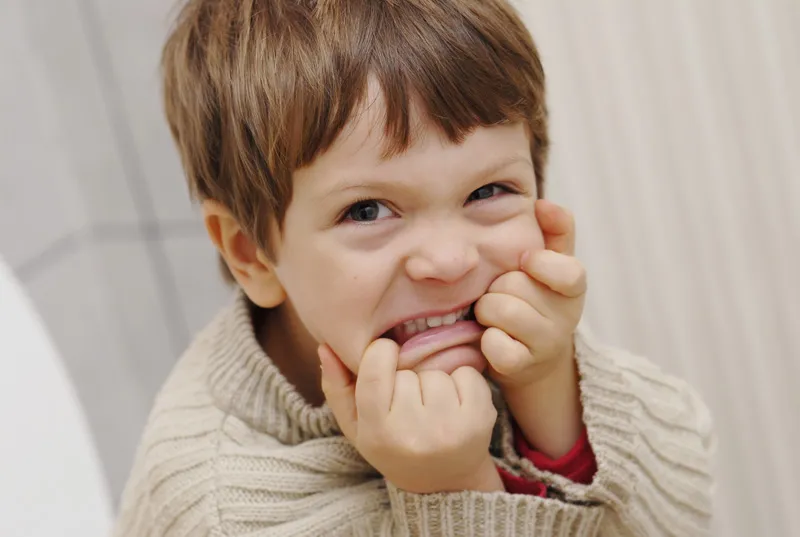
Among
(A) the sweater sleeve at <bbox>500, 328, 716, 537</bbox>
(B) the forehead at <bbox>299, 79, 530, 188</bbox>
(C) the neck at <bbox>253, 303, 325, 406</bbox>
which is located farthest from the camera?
(C) the neck at <bbox>253, 303, 325, 406</bbox>

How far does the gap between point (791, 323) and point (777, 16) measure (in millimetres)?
344

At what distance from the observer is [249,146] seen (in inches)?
29.3

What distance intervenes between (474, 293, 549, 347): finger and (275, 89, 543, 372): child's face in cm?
2

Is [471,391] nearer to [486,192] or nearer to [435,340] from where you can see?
[435,340]

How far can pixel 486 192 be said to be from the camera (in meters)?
0.73

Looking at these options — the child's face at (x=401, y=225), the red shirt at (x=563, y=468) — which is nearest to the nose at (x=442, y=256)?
the child's face at (x=401, y=225)

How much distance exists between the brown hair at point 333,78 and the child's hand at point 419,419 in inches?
6.7

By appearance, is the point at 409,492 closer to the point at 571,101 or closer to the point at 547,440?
the point at 547,440

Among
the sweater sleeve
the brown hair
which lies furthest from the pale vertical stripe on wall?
the brown hair

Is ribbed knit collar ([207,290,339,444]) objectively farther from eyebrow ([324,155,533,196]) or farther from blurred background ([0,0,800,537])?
blurred background ([0,0,800,537])

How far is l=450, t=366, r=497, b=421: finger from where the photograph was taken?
70cm

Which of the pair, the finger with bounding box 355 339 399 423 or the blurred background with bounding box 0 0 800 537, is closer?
the finger with bounding box 355 339 399 423

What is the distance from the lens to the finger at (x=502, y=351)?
0.71m

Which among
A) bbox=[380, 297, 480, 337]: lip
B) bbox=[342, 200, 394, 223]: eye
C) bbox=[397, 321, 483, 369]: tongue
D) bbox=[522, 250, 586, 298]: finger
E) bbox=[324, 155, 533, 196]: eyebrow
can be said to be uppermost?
bbox=[324, 155, 533, 196]: eyebrow
